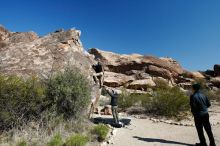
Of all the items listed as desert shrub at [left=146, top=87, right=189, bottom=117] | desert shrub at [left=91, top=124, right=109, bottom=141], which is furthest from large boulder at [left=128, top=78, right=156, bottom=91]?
desert shrub at [left=91, top=124, right=109, bottom=141]

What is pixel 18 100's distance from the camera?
8.62m

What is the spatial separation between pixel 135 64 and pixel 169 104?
27908 mm

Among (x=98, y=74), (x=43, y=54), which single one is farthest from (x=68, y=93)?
Answer: (x=98, y=74)

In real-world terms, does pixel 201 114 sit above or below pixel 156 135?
above

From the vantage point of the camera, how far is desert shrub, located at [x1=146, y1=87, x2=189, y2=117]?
15.7 metres

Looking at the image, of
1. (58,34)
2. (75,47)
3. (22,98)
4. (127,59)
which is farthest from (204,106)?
(127,59)

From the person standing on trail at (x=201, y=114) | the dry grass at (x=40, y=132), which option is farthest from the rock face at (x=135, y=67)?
the person standing on trail at (x=201, y=114)

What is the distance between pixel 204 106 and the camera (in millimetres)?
8586

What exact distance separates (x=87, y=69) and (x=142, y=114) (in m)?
5.40

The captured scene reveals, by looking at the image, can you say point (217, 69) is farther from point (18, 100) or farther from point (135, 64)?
point (18, 100)

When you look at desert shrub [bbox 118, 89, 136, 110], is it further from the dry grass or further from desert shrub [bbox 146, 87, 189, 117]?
the dry grass

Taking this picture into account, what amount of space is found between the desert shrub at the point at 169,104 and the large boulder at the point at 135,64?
2424cm

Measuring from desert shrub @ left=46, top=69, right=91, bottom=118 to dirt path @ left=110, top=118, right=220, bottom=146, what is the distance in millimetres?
1718

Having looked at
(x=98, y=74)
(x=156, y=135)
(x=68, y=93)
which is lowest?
(x=156, y=135)
